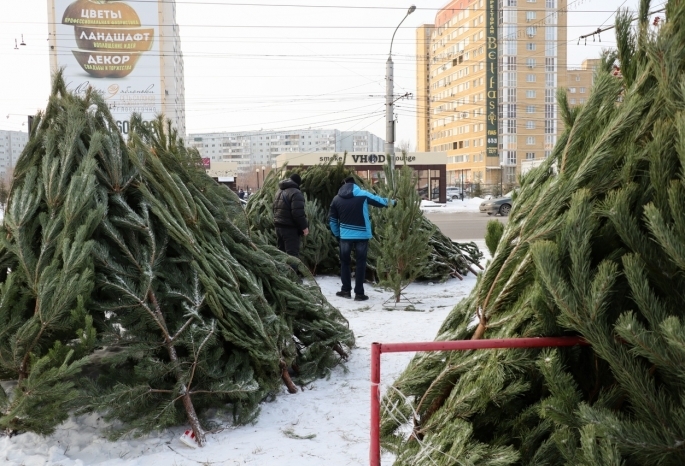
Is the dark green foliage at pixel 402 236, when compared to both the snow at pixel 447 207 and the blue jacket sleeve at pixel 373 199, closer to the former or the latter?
the blue jacket sleeve at pixel 373 199

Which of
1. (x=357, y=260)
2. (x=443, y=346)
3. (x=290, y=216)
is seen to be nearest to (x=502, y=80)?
(x=290, y=216)

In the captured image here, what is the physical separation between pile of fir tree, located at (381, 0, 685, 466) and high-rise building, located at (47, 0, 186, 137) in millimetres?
40977

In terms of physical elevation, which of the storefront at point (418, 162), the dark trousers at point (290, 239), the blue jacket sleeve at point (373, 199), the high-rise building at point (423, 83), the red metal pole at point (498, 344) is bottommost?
the dark trousers at point (290, 239)

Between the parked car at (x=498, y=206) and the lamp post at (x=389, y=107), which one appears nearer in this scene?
the lamp post at (x=389, y=107)

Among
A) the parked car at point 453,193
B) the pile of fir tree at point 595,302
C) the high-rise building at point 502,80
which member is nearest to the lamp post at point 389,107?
the pile of fir tree at point 595,302

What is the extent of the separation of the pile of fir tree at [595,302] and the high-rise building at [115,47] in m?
41.0

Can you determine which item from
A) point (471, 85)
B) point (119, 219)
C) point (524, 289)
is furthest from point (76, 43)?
point (471, 85)

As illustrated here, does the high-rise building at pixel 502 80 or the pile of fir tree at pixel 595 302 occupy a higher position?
the high-rise building at pixel 502 80

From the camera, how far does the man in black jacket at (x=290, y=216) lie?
326 inches

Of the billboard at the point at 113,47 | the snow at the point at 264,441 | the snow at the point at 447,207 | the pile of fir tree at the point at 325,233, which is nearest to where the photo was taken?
the snow at the point at 264,441

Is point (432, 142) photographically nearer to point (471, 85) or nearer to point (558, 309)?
point (471, 85)

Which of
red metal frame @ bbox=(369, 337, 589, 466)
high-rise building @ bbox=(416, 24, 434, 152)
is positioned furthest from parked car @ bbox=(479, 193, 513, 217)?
high-rise building @ bbox=(416, 24, 434, 152)

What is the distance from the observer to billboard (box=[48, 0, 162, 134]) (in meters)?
39.7

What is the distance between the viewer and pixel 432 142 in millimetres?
97875
